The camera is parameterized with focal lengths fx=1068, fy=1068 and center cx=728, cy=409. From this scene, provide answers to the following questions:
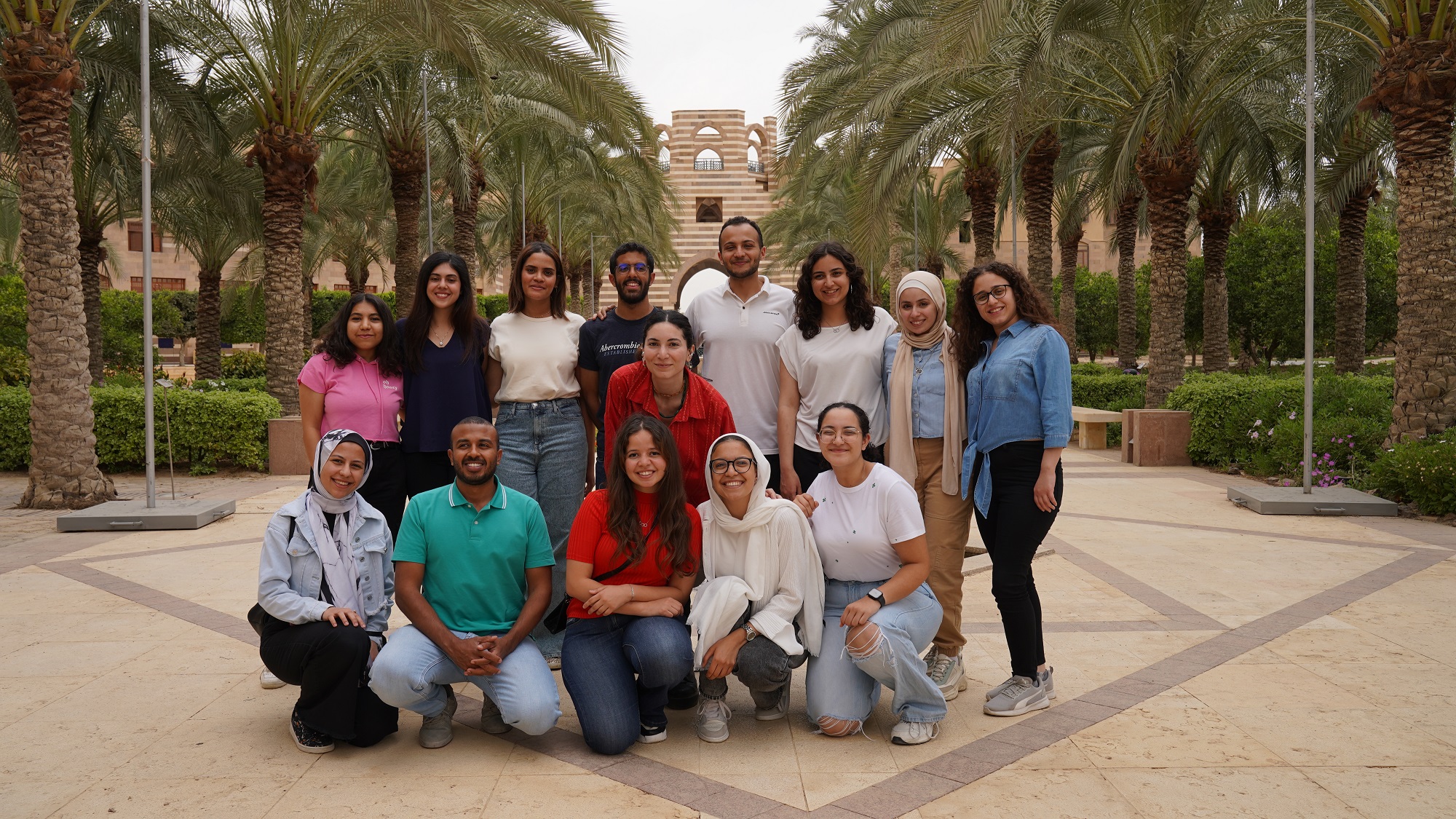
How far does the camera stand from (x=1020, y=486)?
406cm

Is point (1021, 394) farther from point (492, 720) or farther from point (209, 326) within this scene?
point (209, 326)

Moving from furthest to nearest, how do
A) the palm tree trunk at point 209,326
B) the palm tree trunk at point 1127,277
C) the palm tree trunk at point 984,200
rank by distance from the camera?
the palm tree trunk at point 1127,277
the palm tree trunk at point 209,326
the palm tree trunk at point 984,200

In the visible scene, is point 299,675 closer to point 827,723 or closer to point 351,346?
point 351,346

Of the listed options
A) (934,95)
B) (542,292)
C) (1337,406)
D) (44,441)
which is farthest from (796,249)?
(542,292)

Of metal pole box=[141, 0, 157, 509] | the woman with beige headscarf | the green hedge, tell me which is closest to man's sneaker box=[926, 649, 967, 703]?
the woman with beige headscarf

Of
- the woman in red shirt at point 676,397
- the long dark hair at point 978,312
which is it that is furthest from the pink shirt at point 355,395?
the long dark hair at point 978,312

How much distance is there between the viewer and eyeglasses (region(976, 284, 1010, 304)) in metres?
4.14

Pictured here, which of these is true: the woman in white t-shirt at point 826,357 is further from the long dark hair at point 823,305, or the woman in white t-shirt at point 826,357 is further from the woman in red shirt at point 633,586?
the woman in red shirt at point 633,586

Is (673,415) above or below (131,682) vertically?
above

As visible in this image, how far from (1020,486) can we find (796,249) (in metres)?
31.1

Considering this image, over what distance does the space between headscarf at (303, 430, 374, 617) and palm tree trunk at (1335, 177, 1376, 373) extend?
56.8 ft

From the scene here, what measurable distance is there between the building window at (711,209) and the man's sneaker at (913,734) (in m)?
52.7

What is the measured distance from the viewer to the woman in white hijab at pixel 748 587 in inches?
151

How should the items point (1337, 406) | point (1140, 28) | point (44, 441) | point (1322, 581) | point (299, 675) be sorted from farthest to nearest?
point (1140, 28) < point (1337, 406) < point (44, 441) < point (1322, 581) < point (299, 675)
